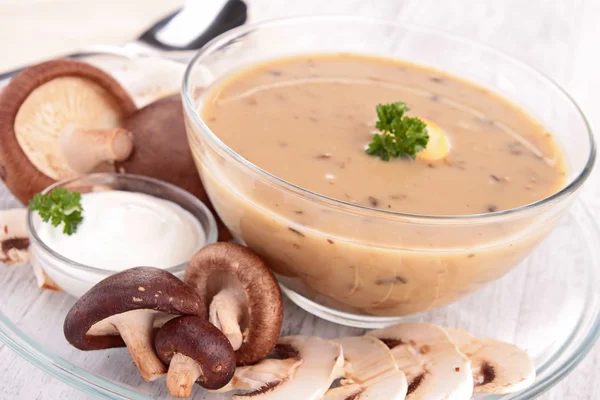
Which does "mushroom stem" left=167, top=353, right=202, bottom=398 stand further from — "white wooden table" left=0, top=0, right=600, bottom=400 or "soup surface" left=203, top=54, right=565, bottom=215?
"white wooden table" left=0, top=0, right=600, bottom=400

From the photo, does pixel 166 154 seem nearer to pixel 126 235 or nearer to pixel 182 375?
pixel 126 235

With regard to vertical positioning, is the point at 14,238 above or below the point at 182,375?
below

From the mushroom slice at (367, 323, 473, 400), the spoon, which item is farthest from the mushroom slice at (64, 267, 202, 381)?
the spoon

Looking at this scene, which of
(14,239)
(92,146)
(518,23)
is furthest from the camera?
(518,23)

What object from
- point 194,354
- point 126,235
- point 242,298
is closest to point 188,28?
point 126,235

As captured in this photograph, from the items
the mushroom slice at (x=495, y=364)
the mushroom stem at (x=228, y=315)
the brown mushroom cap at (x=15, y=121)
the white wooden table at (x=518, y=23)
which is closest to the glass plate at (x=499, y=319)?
the mushroom slice at (x=495, y=364)
